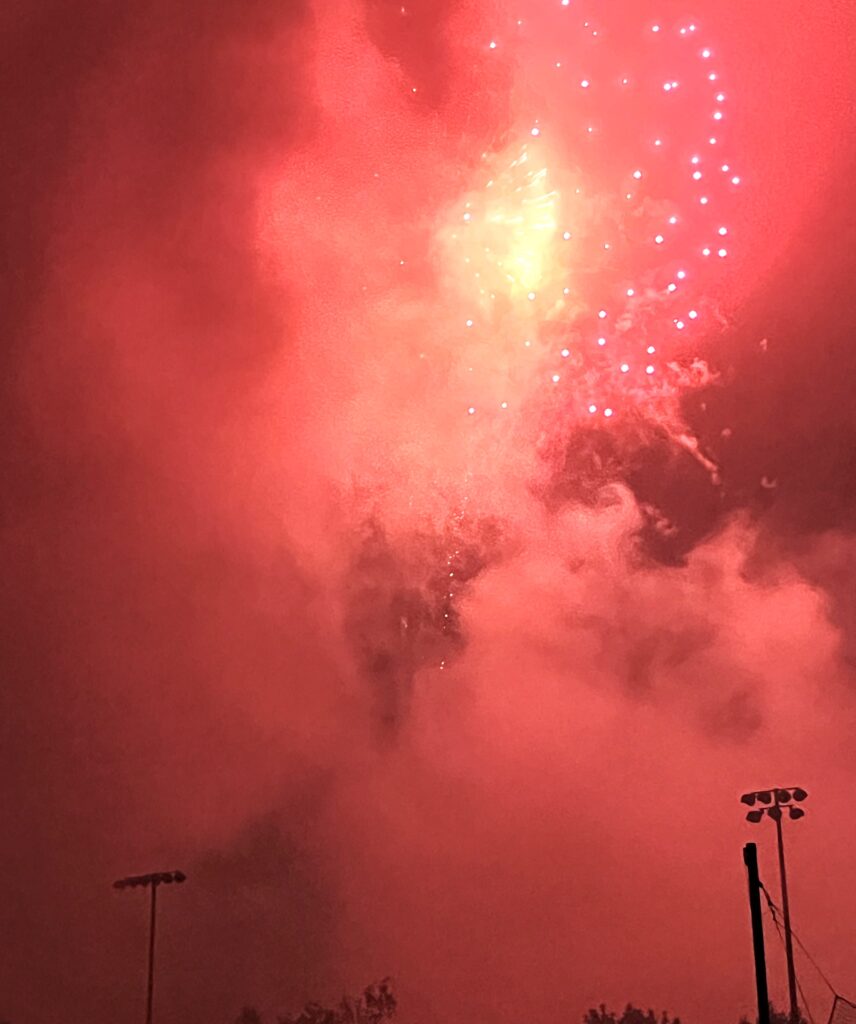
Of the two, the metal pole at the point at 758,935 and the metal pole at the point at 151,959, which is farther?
the metal pole at the point at 151,959

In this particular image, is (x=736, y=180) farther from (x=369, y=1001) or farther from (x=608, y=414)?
(x=369, y=1001)

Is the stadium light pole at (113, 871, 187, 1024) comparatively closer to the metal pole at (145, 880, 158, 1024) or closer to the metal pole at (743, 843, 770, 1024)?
the metal pole at (145, 880, 158, 1024)

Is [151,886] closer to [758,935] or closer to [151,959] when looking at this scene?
[151,959]

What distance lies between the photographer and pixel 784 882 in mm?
21328

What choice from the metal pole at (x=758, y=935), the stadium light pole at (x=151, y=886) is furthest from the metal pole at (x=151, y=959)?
the metal pole at (x=758, y=935)

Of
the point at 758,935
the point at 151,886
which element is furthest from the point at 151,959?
the point at 758,935

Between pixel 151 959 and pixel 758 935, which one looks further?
pixel 151 959

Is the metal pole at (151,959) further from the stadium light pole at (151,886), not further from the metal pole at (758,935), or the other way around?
the metal pole at (758,935)

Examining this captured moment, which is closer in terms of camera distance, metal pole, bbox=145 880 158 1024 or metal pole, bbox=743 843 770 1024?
metal pole, bbox=743 843 770 1024

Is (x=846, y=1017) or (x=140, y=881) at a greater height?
(x=140, y=881)

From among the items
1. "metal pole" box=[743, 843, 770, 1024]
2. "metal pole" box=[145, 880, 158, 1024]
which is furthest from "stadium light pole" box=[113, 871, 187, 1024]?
"metal pole" box=[743, 843, 770, 1024]

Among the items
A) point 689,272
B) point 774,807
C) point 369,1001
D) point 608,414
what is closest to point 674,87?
point 689,272

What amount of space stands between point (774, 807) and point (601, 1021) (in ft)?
65.2

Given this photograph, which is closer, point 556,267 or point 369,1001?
point 556,267
